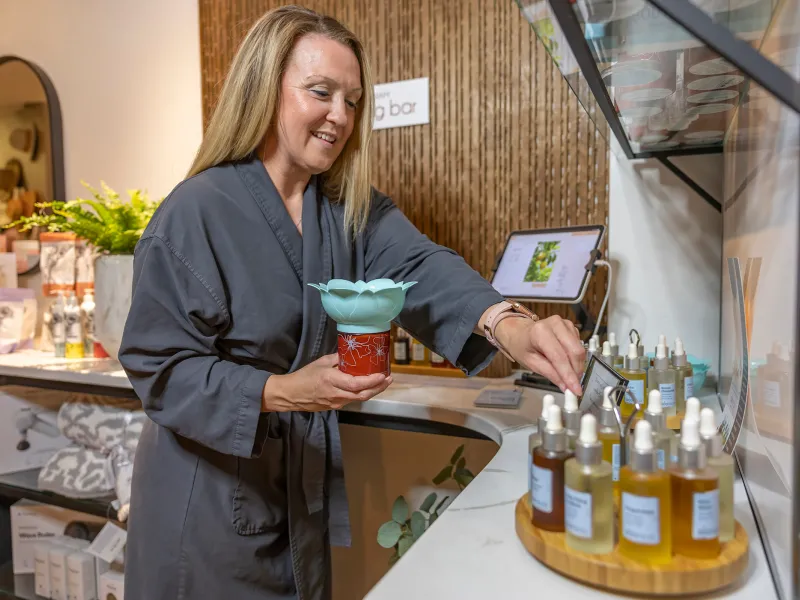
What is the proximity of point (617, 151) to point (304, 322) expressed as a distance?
1064 millimetres

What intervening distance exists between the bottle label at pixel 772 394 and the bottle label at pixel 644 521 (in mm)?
181

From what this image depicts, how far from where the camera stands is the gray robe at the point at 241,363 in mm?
1099

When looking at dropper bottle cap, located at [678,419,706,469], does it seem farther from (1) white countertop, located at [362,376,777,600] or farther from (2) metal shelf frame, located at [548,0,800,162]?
(2) metal shelf frame, located at [548,0,800,162]

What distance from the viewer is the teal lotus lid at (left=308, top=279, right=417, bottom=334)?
3.09 feet

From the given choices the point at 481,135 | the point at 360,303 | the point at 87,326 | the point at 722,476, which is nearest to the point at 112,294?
the point at 87,326

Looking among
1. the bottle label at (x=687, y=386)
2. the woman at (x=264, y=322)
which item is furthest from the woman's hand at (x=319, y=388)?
the bottle label at (x=687, y=386)

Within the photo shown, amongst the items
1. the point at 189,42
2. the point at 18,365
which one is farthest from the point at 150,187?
the point at 18,365

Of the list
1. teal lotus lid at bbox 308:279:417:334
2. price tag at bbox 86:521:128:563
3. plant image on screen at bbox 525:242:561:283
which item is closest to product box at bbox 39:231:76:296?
price tag at bbox 86:521:128:563

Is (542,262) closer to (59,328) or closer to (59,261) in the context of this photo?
(59,328)

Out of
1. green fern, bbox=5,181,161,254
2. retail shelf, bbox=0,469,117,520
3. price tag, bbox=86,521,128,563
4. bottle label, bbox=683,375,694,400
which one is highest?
green fern, bbox=5,181,161,254

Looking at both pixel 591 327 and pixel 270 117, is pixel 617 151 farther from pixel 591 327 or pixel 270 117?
pixel 270 117

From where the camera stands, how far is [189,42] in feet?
8.43

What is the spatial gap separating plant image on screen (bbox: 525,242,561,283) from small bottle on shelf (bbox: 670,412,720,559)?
3.35 feet

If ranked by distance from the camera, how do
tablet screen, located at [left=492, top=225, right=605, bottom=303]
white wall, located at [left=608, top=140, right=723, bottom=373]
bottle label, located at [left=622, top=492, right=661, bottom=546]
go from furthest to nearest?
white wall, located at [left=608, top=140, right=723, bottom=373], tablet screen, located at [left=492, top=225, right=605, bottom=303], bottle label, located at [left=622, top=492, right=661, bottom=546]
